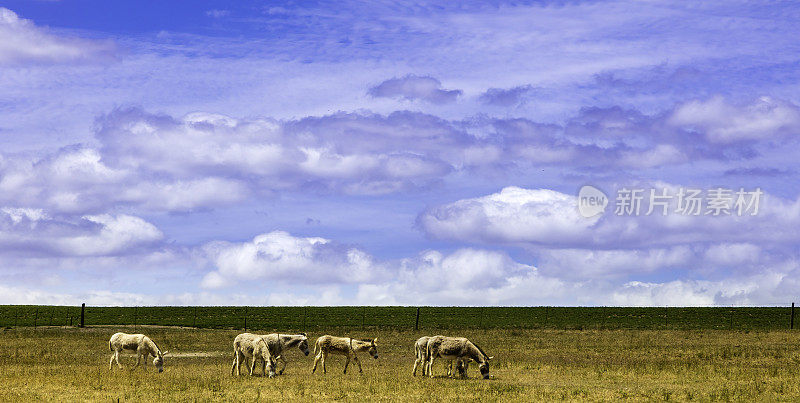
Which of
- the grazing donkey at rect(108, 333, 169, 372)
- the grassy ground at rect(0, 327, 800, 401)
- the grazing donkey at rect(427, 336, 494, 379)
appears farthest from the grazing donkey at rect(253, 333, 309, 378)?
the grazing donkey at rect(427, 336, 494, 379)

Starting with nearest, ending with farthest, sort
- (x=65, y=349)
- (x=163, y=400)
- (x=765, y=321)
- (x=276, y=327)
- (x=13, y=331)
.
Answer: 1. (x=163, y=400)
2. (x=65, y=349)
3. (x=13, y=331)
4. (x=276, y=327)
5. (x=765, y=321)

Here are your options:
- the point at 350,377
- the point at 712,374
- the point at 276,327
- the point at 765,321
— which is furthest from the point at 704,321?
the point at 350,377

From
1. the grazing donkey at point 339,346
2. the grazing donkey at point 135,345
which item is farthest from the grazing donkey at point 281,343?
the grazing donkey at point 135,345

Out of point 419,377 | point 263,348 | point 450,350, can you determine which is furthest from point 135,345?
point 450,350

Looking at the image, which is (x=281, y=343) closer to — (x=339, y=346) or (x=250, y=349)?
(x=250, y=349)

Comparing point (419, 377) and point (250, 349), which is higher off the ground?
point (250, 349)

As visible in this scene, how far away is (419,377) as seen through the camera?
99.8ft

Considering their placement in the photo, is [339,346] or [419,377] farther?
[339,346]

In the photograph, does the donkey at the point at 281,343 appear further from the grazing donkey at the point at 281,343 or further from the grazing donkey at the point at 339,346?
the grazing donkey at the point at 339,346

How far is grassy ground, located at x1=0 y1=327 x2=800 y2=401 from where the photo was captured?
25719 mm

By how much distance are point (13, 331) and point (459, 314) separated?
56855mm

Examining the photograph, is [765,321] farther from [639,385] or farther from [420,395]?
[420,395]

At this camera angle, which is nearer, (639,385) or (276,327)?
(639,385)

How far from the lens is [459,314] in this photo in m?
107
